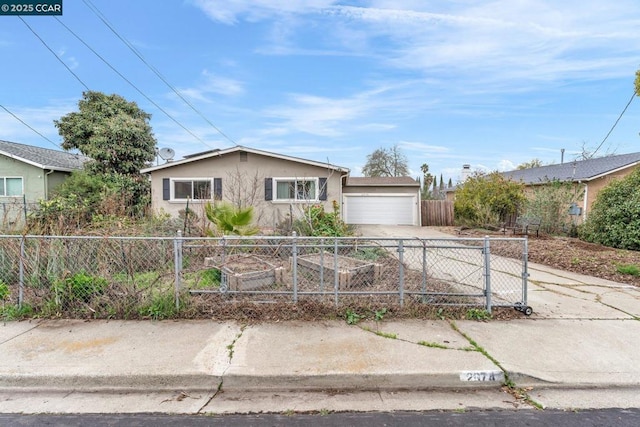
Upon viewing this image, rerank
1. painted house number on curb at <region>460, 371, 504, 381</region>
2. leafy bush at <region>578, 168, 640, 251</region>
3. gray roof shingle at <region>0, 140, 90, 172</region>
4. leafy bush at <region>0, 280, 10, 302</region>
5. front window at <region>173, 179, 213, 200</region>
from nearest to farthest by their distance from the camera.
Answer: painted house number on curb at <region>460, 371, 504, 381</region> < leafy bush at <region>0, 280, 10, 302</region> < leafy bush at <region>578, 168, 640, 251</region> < front window at <region>173, 179, 213, 200</region> < gray roof shingle at <region>0, 140, 90, 172</region>

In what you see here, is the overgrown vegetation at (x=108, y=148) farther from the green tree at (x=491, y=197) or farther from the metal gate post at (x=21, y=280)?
the green tree at (x=491, y=197)

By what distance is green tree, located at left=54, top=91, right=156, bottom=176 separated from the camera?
16781 mm

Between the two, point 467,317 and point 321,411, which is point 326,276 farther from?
point 321,411

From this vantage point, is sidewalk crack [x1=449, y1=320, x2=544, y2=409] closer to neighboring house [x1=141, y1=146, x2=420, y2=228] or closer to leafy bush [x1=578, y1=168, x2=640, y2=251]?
leafy bush [x1=578, y1=168, x2=640, y2=251]

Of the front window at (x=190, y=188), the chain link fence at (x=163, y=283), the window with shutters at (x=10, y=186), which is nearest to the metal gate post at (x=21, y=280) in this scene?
the chain link fence at (x=163, y=283)

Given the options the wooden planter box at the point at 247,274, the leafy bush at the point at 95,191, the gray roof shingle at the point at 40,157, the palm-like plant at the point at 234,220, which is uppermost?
the gray roof shingle at the point at 40,157

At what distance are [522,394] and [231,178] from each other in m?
13.4

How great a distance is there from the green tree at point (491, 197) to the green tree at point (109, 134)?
1799 cm

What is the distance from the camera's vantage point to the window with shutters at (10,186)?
17.4 m

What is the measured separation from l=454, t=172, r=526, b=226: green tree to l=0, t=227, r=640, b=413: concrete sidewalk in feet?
45.6

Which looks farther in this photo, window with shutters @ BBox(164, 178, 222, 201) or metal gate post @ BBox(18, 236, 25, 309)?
window with shutters @ BBox(164, 178, 222, 201)

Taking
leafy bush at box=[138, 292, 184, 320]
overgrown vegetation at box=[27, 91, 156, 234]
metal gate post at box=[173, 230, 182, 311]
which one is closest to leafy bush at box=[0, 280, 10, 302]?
leafy bush at box=[138, 292, 184, 320]

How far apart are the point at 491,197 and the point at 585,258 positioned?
8669 mm

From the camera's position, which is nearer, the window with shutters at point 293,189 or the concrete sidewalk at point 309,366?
the concrete sidewalk at point 309,366
